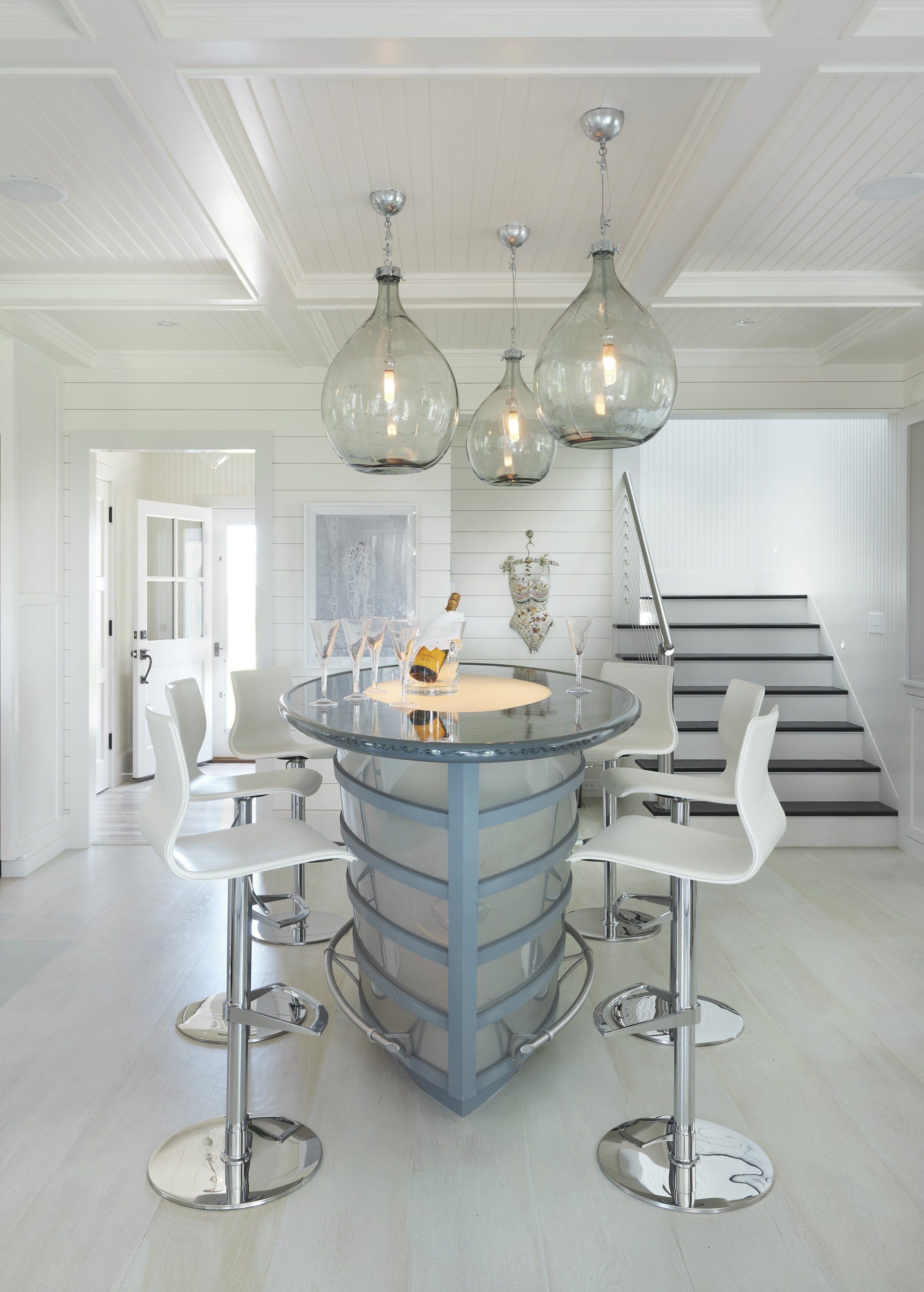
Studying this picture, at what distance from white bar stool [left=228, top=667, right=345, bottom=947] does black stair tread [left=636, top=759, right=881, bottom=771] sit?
2.07 m

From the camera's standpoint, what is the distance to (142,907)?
397 cm

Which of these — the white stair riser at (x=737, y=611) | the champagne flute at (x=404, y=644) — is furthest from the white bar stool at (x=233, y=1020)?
the white stair riser at (x=737, y=611)

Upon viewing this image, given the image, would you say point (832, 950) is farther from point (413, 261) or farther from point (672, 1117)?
point (413, 261)

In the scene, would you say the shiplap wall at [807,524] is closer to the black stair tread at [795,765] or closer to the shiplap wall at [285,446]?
the black stair tread at [795,765]

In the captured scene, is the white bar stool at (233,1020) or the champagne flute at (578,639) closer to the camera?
the white bar stool at (233,1020)

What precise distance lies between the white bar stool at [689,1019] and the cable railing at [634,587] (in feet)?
10.6

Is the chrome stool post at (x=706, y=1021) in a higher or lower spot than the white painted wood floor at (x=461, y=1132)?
higher

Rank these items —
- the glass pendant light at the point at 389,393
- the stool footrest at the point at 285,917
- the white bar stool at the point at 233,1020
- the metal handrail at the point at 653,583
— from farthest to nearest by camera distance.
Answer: the metal handrail at the point at 653,583
the stool footrest at the point at 285,917
the glass pendant light at the point at 389,393
the white bar stool at the point at 233,1020

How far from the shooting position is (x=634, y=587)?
6047 mm

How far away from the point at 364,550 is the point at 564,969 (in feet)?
8.56

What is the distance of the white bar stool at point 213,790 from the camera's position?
279 centimetres

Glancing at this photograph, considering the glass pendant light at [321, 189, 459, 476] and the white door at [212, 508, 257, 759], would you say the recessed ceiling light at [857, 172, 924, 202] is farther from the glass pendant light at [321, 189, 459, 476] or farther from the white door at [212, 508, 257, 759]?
the white door at [212, 508, 257, 759]

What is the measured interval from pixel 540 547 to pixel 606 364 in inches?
143

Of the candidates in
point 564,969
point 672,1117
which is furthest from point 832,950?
point 672,1117
